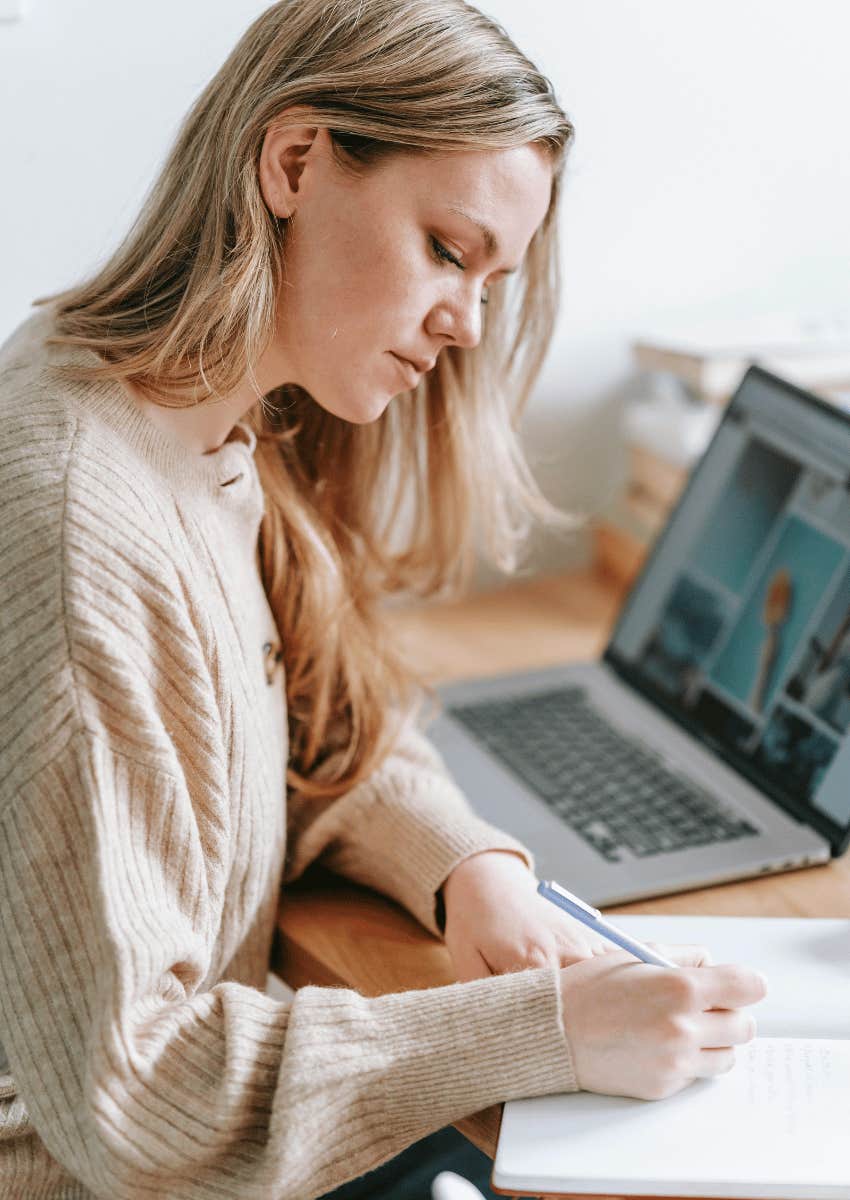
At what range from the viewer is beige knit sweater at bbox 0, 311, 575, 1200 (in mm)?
712

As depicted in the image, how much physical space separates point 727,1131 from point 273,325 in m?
0.53

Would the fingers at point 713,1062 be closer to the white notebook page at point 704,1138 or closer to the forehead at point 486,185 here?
the white notebook page at point 704,1138

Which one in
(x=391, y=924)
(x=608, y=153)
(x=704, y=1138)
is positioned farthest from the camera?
(x=608, y=153)

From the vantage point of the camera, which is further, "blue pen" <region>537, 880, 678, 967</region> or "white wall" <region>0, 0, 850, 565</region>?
"white wall" <region>0, 0, 850, 565</region>

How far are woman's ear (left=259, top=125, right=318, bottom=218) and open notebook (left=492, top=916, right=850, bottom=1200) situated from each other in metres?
0.53

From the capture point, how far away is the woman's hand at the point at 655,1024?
72 centimetres

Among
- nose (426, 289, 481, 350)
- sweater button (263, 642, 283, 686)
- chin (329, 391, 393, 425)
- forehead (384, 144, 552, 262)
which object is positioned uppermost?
forehead (384, 144, 552, 262)

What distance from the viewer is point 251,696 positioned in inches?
35.7

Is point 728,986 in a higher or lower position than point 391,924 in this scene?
higher

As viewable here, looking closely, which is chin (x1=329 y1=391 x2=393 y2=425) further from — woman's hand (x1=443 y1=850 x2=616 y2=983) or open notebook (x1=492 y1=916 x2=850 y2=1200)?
open notebook (x1=492 y1=916 x2=850 y2=1200)

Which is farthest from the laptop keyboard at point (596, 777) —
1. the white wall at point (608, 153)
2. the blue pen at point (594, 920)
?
the white wall at point (608, 153)

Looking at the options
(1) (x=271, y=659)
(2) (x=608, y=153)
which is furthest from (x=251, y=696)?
(2) (x=608, y=153)

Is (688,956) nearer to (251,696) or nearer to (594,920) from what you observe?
(594,920)

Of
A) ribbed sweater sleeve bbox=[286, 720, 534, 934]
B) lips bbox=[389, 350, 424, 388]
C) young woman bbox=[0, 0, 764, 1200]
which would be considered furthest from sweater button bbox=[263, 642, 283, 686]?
lips bbox=[389, 350, 424, 388]
